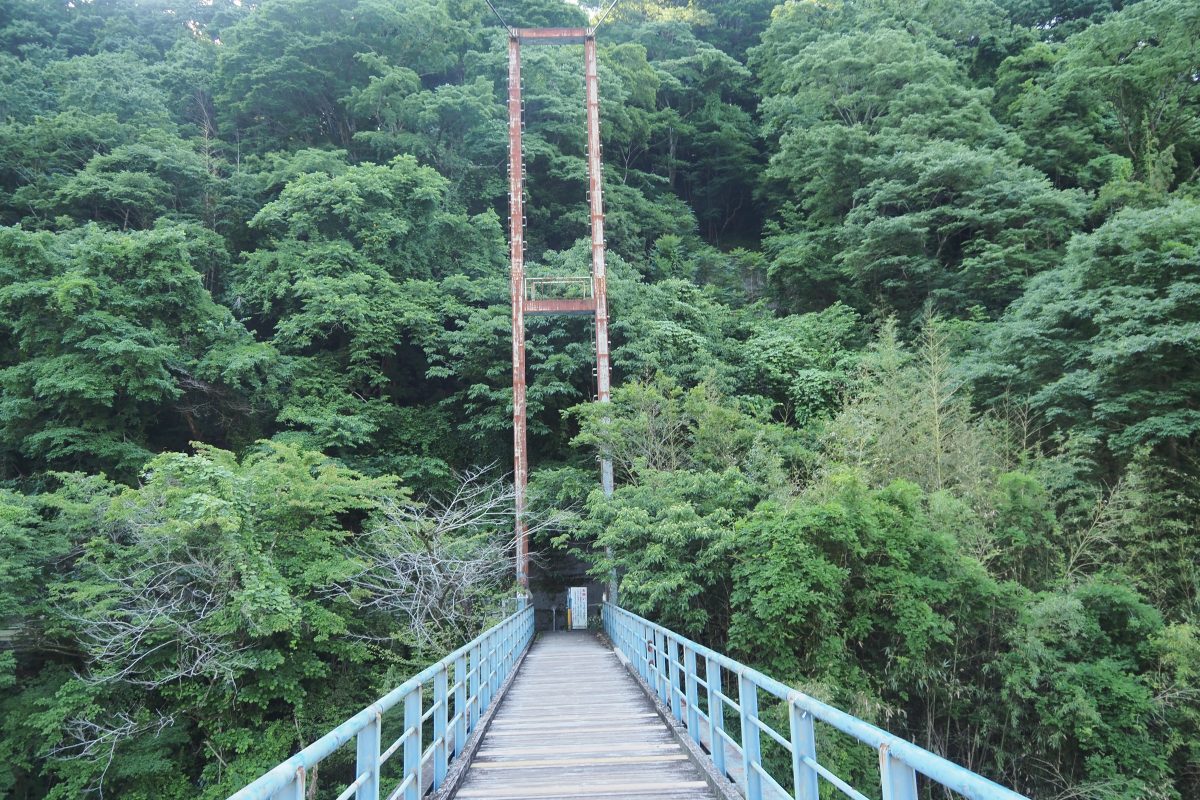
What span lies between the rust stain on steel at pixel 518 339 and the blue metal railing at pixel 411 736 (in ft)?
25.9

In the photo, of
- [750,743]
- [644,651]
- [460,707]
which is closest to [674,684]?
[460,707]

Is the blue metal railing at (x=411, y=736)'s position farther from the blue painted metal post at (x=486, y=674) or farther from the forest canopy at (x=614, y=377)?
the forest canopy at (x=614, y=377)

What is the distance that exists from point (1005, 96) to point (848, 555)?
23086 mm

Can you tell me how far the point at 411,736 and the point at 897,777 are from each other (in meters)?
2.58

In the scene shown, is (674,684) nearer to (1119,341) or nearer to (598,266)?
(1119,341)

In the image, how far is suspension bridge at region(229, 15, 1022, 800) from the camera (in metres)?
2.25

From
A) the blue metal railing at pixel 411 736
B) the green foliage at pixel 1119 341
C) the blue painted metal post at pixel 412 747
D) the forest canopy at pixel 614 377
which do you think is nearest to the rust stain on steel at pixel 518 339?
the forest canopy at pixel 614 377

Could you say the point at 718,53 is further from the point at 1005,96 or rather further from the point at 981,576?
the point at 981,576

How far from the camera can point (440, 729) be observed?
4.33m

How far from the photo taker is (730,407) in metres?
15.0

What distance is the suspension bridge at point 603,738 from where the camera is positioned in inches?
88.7

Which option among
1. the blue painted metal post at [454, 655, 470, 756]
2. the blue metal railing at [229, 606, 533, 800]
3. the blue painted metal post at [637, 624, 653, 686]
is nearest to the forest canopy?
the blue painted metal post at [637, 624, 653, 686]

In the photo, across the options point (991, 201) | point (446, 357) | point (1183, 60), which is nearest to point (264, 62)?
point (446, 357)

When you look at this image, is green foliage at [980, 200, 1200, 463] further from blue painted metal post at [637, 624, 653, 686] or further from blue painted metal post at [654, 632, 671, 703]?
blue painted metal post at [654, 632, 671, 703]
